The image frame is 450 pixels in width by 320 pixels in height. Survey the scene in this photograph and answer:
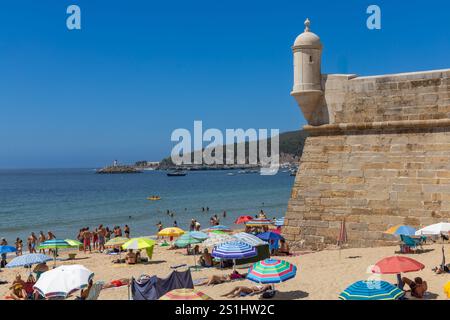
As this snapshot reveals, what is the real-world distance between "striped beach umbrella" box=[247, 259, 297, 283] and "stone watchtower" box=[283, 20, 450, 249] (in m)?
5.12

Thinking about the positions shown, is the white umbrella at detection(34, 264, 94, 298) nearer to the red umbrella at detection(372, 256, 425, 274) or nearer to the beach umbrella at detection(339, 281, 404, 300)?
the beach umbrella at detection(339, 281, 404, 300)

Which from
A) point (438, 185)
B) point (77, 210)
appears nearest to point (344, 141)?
point (438, 185)

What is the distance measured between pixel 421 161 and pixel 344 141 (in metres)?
2.32

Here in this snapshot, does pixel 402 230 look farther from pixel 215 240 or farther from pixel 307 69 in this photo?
pixel 307 69

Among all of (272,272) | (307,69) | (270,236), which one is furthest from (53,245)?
(307,69)

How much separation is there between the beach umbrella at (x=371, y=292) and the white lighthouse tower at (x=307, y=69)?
8.02 meters

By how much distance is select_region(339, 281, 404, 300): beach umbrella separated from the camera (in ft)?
24.9

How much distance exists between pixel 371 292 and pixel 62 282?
576 cm

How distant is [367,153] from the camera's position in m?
14.3

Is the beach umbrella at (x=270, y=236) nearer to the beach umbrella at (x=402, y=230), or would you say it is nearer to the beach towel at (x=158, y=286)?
the beach umbrella at (x=402, y=230)

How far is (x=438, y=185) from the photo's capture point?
1309 cm

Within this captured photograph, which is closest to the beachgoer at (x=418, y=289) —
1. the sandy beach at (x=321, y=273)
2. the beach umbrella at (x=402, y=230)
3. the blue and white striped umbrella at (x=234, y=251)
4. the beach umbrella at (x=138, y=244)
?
the sandy beach at (x=321, y=273)

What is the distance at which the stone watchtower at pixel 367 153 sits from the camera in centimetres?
1327

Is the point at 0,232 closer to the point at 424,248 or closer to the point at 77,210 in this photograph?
the point at 77,210
